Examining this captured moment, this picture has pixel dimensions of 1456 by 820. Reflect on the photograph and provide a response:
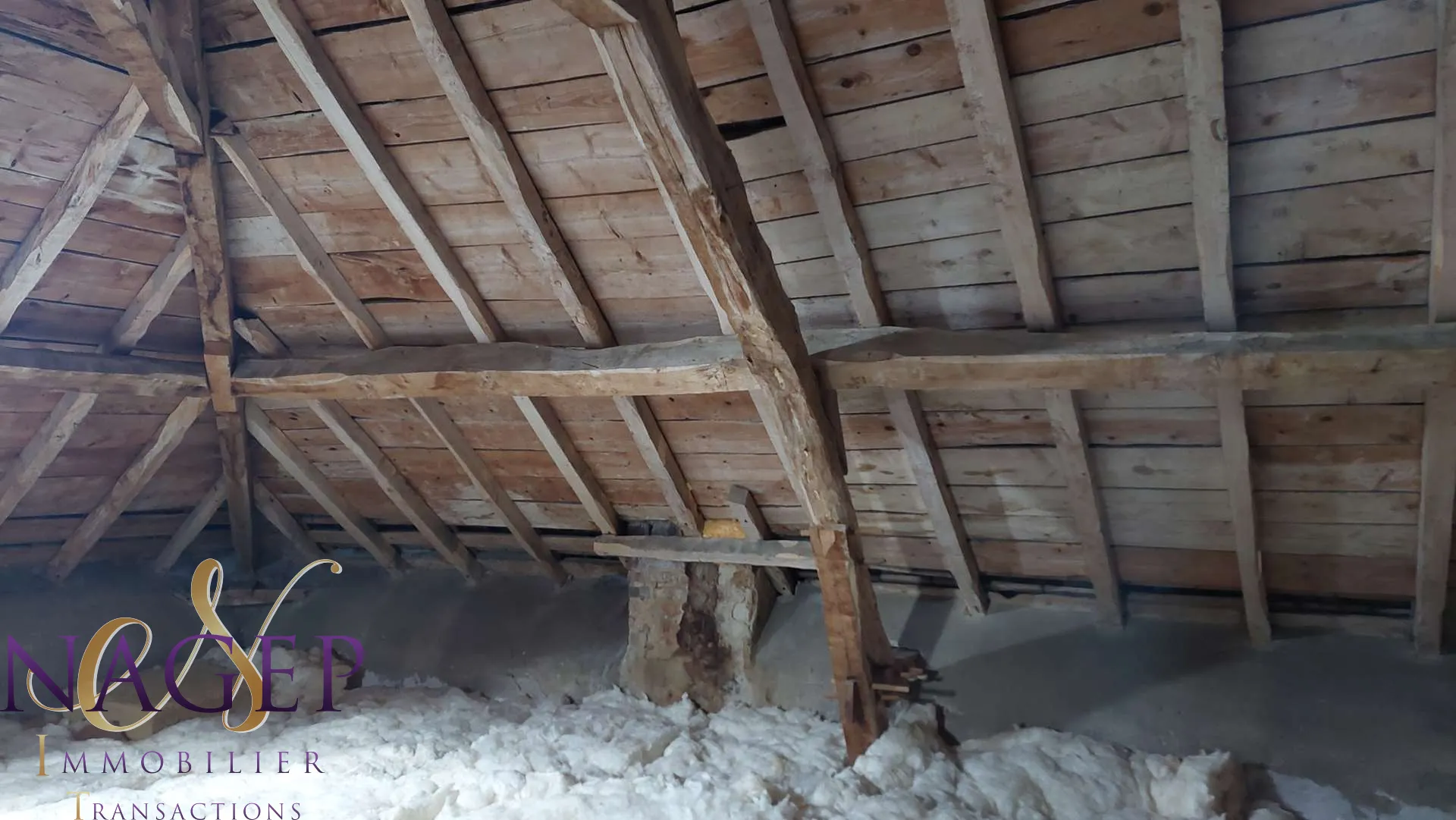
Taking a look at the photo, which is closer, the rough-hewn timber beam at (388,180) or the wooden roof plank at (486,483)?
the rough-hewn timber beam at (388,180)

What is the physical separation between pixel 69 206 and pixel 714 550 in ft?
7.70

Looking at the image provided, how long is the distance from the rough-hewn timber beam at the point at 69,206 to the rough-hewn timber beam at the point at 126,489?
0.69m

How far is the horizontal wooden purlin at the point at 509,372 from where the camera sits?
261cm

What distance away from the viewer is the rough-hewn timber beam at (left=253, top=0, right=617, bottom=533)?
235 centimetres

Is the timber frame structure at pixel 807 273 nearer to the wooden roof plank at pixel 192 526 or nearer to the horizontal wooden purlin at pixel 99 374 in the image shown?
the horizontal wooden purlin at pixel 99 374

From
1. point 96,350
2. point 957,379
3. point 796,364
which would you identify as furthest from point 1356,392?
point 96,350

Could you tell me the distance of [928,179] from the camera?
2.23m

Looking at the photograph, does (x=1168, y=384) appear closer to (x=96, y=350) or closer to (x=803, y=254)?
(x=803, y=254)

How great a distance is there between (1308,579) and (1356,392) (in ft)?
2.58

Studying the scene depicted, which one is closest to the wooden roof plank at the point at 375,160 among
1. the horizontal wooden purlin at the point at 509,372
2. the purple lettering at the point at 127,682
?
the horizontal wooden purlin at the point at 509,372

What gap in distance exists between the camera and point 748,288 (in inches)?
85.4

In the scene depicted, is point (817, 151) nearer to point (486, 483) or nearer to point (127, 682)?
point (486, 483)

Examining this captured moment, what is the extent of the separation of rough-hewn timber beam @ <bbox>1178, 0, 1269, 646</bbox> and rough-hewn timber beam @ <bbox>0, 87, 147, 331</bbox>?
2.69 meters

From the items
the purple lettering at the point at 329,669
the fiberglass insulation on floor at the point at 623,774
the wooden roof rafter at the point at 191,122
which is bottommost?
the fiberglass insulation on floor at the point at 623,774
